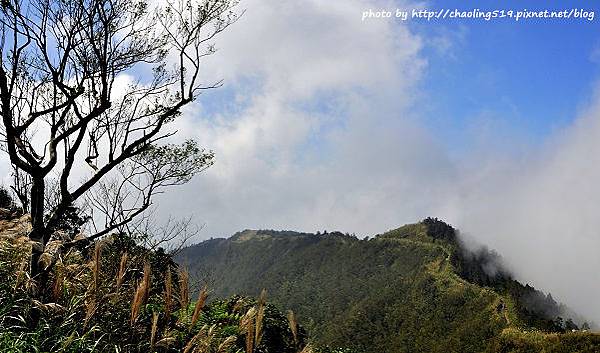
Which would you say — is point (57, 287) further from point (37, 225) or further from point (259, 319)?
point (259, 319)

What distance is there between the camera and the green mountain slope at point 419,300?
70.1 m

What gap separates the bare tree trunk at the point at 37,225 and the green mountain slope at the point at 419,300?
95.1 feet

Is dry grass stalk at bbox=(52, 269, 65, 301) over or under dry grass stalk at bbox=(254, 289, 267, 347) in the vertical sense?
over

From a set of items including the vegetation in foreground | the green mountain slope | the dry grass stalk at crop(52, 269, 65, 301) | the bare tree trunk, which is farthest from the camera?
the green mountain slope

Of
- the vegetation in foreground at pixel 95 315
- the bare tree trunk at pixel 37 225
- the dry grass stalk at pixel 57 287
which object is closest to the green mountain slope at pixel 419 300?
the bare tree trunk at pixel 37 225

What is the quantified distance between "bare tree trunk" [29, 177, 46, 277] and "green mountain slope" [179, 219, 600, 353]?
95.1ft

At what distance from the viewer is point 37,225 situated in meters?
6.45

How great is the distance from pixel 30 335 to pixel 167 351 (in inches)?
54.0

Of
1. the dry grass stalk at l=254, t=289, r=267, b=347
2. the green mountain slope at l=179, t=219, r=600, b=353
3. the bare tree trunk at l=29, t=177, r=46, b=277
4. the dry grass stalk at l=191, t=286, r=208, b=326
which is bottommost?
the dry grass stalk at l=254, t=289, r=267, b=347

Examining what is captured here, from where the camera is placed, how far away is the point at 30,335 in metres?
5.05

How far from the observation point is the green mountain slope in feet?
230

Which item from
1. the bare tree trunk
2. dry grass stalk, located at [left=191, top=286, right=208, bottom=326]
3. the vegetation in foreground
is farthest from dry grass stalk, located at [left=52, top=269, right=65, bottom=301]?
dry grass stalk, located at [left=191, top=286, right=208, bottom=326]

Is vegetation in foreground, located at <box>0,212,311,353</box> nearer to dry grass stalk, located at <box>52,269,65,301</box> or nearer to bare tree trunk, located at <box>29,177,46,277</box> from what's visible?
dry grass stalk, located at <box>52,269,65,301</box>

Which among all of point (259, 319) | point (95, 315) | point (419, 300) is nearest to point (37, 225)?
point (95, 315)
